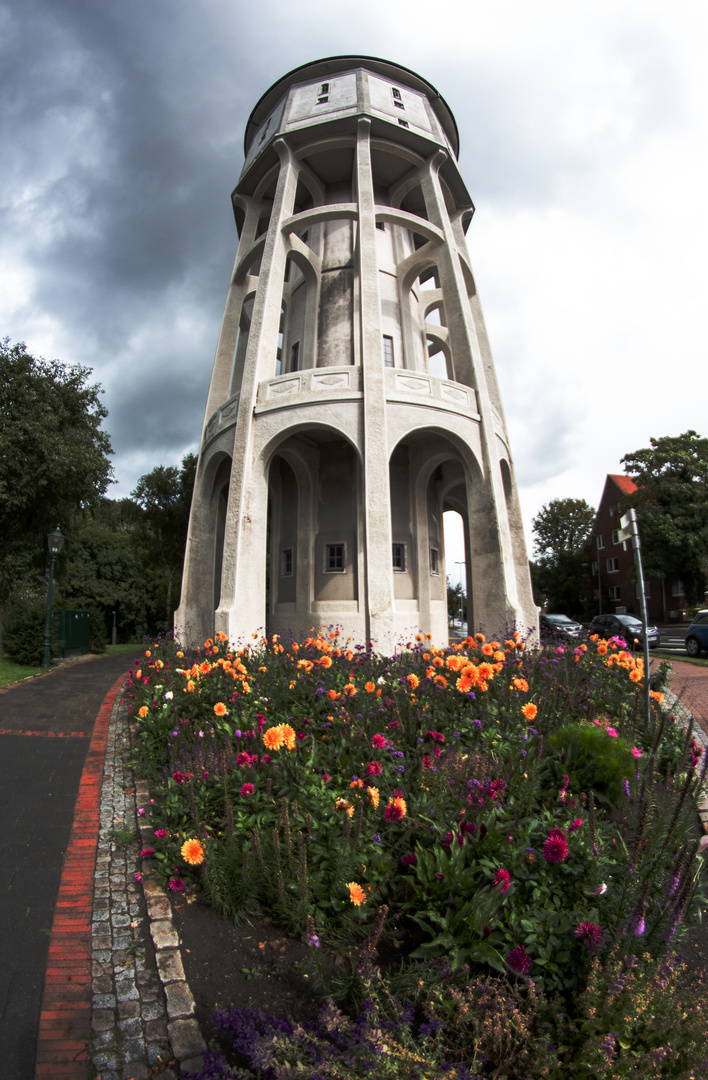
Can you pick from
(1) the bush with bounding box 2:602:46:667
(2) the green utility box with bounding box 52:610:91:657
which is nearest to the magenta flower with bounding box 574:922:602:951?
(1) the bush with bounding box 2:602:46:667

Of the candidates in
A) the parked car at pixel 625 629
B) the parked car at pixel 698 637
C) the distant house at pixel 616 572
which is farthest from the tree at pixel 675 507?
the parked car at pixel 698 637

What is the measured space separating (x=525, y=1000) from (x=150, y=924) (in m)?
2.27

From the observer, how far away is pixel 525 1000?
230 cm

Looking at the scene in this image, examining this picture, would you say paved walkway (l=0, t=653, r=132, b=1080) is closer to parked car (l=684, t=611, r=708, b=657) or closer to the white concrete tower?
the white concrete tower

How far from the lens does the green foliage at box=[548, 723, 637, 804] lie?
4.04 m

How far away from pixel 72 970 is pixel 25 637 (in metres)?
14.7

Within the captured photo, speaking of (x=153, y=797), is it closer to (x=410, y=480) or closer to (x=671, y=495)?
(x=410, y=480)

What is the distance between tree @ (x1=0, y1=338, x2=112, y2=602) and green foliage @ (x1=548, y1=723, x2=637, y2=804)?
52.5ft

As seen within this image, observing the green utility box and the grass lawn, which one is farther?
the green utility box

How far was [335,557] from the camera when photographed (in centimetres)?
1598

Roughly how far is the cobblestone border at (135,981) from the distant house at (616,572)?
44.7 metres

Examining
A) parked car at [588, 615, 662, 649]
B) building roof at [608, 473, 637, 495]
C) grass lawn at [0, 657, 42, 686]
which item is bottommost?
grass lawn at [0, 657, 42, 686]

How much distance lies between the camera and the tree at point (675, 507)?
1341 inches

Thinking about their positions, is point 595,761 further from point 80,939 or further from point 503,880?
point 80,939
